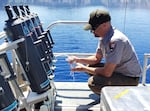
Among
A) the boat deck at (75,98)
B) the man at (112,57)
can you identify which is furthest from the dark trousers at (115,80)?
the boat deck at (75,98)

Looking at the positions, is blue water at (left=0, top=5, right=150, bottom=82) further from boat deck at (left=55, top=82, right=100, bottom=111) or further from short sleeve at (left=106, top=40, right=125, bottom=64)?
short sleeve at (left=106, top=40, right=125, bottom=64)

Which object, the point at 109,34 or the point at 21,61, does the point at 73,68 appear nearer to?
the point at 109,34

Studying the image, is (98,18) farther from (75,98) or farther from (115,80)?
(75,98)

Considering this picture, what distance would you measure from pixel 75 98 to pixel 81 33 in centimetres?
661

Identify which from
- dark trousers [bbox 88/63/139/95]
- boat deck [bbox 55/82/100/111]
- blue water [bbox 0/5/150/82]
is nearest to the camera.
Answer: dark trousers [bbox 88/63/139/95]

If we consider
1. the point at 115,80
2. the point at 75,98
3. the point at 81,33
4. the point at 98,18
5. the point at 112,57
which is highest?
the point at 98,18

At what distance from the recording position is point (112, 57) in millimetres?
2564

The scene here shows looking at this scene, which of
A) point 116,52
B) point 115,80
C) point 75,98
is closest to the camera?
point 116,52

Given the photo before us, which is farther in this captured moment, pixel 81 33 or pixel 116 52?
pixel 81 33

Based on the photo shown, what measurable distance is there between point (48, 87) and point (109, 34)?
0.68 meters

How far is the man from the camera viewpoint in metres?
2.57

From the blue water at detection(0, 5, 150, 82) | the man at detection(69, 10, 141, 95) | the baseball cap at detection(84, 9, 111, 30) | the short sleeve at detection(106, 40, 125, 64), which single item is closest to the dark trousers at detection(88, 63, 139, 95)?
the man at detection(69, 10, 141, 95)

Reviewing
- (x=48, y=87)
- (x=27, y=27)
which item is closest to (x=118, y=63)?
(x=48, y=87)

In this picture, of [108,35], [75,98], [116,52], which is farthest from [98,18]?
[75,98]
